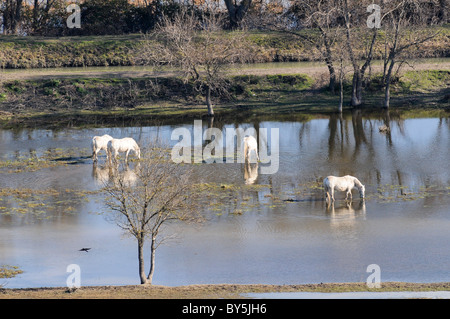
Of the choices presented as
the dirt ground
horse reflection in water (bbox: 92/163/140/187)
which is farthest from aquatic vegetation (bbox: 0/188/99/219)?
the dirt ground

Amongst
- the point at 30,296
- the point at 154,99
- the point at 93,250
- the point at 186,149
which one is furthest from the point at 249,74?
the point at 30,296

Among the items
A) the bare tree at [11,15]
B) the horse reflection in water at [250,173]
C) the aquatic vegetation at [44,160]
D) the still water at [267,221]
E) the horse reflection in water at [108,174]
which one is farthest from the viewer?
the bare tree at [11,15]

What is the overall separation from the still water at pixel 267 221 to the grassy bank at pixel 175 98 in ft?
30.5

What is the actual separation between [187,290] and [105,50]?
44063 mm

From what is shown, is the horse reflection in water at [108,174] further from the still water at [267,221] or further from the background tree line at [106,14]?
the background tree line at [106,14]

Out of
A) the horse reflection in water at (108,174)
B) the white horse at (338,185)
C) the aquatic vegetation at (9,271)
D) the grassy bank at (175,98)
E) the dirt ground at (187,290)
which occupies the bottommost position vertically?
the aquatic vegetation at (9,271)

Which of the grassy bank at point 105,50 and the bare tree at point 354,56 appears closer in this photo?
the bare tree at point 354,56

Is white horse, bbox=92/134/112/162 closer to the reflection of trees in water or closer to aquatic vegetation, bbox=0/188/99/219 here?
the reflection of trees in water

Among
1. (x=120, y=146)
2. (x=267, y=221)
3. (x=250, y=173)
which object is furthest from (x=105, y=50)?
(x=267, y=221)

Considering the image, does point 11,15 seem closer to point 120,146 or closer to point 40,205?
point 120,146

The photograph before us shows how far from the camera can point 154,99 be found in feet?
165

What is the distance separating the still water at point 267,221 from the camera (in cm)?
1958

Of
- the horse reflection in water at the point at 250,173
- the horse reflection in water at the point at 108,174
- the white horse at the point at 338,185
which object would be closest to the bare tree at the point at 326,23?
the horse reflection in water at the point at 250,173

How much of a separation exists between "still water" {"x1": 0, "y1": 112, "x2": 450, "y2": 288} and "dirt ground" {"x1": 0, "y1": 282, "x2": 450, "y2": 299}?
3.39 feet
